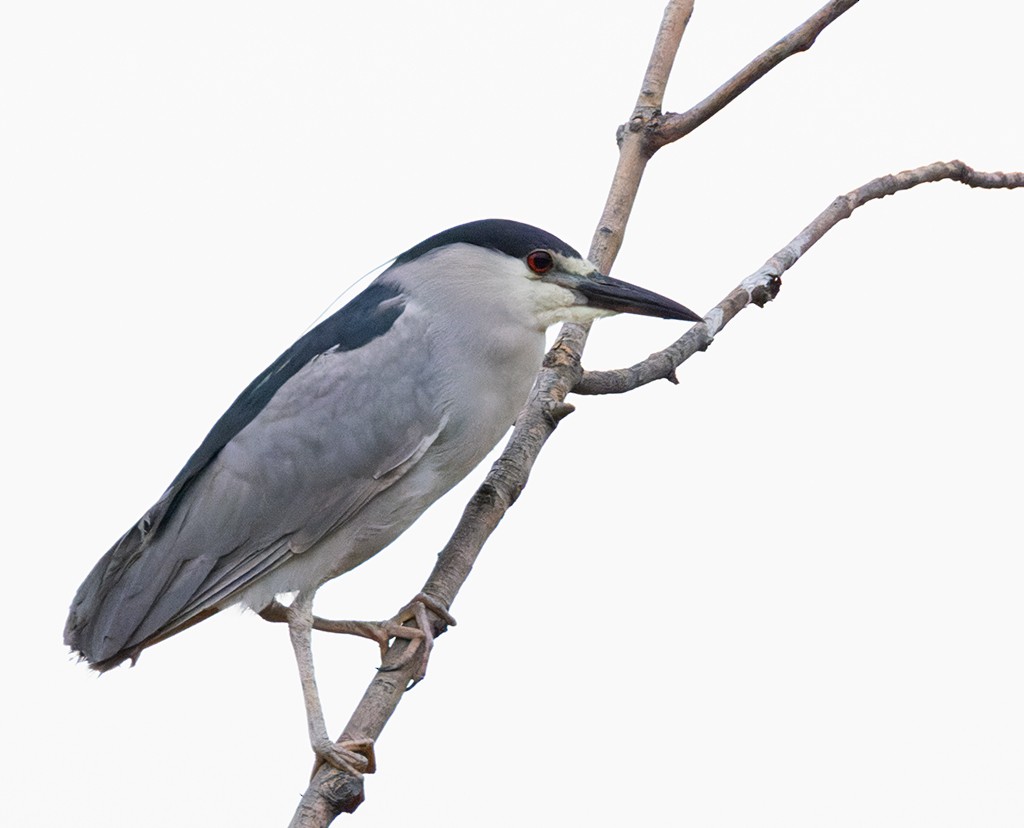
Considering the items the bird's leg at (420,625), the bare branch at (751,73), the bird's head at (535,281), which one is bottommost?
the bird's leg at (420,625)

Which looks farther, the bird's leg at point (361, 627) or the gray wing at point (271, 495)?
the gray wing at point (271, 495)

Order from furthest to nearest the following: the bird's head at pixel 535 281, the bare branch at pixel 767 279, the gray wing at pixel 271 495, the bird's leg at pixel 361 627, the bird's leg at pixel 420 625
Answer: the bare branch at pixel 767 279, the bird's head at pixel 535 281, the gray wing at pixel 271 495, the bird's leg at pixel 361 627, the bird's leg at pixel 420 625

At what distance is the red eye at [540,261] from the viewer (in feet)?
12.0

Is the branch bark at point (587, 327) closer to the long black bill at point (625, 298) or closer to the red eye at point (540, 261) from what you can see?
the long black bill at point (625, 298)

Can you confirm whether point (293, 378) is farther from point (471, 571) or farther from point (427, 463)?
point (471, 571)

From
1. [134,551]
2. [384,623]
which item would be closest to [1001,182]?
[384,623]

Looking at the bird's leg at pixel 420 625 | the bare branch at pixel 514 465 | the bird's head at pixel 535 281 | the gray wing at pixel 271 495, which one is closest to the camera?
the bare branch at pixel 514 465

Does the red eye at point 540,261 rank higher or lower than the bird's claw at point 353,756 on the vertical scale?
higher

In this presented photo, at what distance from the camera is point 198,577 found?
11.5ft

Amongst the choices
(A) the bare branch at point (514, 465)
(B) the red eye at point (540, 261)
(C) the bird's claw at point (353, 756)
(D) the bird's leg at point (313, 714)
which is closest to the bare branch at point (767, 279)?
(A) the bare branch at point (514, 465)

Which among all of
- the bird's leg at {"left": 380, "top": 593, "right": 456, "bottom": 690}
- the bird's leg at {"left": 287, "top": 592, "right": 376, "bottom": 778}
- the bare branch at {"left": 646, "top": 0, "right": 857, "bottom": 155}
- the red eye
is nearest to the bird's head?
the red eye

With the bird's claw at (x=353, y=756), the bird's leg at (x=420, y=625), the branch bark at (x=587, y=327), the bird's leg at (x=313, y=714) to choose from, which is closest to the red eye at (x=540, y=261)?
the branch bark at (x=587, y=327)

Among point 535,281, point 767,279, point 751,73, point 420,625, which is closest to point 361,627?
point 420,625

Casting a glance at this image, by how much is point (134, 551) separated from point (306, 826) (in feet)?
3.60
